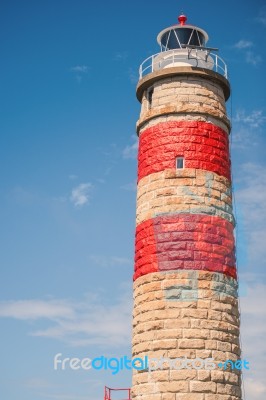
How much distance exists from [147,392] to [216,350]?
2.21m

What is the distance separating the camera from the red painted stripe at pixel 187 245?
15398mm

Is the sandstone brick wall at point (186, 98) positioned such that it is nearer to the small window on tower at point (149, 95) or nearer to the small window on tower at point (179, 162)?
the small window on tower at point (149, 95)

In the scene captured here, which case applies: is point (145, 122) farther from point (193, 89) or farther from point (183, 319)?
point (183, 319)

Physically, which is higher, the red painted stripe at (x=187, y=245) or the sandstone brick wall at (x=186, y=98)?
the sandstone brick wall at (x=186, y=98)

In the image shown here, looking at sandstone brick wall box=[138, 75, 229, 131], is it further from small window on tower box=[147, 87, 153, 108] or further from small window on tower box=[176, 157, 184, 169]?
small window on tower box=[176, 157, 184, 169]

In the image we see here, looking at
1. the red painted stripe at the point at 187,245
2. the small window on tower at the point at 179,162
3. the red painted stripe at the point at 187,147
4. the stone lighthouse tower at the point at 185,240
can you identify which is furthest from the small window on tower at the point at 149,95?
the red painted stripe at the point at 187,245

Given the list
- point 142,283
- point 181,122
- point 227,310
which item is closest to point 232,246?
point 227,310

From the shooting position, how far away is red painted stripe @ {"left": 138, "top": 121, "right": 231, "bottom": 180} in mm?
16531

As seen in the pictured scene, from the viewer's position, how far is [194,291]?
1505cm

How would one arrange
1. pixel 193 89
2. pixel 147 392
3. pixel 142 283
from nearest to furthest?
pixel 147 392, pixel 142 283, pixel 193 89

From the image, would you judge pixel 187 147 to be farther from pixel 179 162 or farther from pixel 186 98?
pixel 186 98

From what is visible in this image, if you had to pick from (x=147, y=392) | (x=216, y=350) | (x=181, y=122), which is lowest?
(x=147, y=392)

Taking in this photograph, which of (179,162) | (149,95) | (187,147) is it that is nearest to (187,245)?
(179,162)

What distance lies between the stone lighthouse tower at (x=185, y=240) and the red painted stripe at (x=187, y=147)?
0.11 feet
